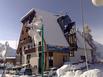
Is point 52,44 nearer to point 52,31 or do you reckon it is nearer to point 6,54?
point 52,31

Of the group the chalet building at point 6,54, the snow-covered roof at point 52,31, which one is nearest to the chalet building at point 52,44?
the snow-covered roof at point 52,31

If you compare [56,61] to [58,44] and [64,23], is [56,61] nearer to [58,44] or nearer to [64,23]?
[58,44]

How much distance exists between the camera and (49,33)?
30266 millimetres

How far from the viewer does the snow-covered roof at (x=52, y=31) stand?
29.1 meters

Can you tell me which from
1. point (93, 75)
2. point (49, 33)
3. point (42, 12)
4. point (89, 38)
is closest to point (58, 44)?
point (49, 33)

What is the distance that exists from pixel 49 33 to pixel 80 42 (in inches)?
261

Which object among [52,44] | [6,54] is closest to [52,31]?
[52,44]

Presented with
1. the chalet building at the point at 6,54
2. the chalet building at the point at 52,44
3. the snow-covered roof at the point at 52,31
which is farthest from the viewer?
the snow-covered roof at the point at 52,31

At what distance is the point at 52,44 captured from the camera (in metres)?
28.4

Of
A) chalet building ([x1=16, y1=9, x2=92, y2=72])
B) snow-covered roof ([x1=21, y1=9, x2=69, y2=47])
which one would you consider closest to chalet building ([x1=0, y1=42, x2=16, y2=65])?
chalet building ([x1=16, y1=9, x2=92, y2=72])

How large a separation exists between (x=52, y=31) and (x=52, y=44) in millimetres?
3313

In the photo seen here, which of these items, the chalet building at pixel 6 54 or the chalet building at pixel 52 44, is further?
the chalet building at pixel 52 44

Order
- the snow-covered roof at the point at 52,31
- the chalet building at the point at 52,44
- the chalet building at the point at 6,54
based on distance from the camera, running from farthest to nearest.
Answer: the snow-covered roof at the point at 52,31
the chalet building at the point at 52,44
the chalet building at the point at 6,54

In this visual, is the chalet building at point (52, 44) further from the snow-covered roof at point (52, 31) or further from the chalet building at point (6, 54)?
the chalet building at point (6, 54)
